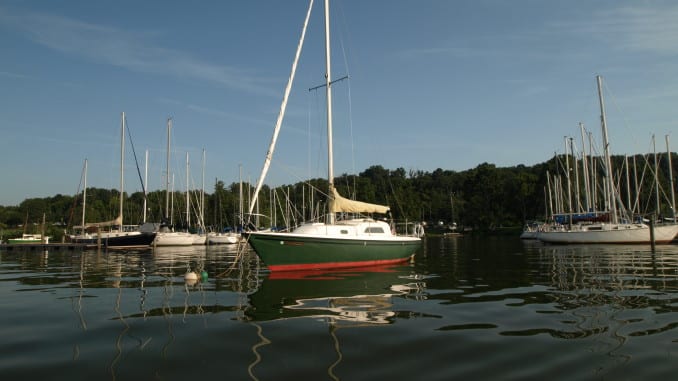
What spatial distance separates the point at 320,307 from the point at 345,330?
308cm

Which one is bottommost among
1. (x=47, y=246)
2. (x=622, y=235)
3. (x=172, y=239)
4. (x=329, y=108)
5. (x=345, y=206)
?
(x=622, y=235)

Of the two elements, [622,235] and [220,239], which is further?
[220,239]

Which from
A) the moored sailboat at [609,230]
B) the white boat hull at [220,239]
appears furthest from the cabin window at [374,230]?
the white boat hull at [220,239]

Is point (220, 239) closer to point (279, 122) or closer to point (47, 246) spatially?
point (47, 246)

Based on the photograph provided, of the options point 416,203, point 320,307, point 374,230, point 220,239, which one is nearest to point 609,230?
point 374,230

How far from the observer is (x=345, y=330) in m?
10.3

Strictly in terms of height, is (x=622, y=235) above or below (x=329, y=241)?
below

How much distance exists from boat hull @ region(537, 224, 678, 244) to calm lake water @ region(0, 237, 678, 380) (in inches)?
1388

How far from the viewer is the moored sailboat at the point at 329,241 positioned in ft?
69.4

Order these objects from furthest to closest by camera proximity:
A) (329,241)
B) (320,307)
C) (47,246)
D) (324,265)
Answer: (47,246), (324,265), (329,241), (320,307)

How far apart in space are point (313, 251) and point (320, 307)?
873cm

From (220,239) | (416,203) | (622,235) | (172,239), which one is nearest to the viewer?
(622,235)

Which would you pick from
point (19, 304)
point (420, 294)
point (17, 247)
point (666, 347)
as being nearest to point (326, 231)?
point (420, 294)

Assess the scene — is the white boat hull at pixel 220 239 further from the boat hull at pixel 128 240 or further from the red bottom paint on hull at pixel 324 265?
the red bottom paint on hull at pixel 324 265
